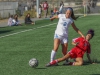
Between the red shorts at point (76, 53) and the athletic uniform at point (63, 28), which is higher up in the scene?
the athletic uniform at point (63, 28)

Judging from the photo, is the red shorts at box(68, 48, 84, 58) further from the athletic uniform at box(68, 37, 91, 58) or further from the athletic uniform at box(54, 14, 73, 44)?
the athletic uniform at box(54, 14, 73, 44)

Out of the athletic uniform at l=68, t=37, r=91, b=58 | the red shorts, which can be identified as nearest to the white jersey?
the athletic uniform at l=68, t=37, r=91, b=58

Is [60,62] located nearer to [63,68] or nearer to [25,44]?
[63,68]

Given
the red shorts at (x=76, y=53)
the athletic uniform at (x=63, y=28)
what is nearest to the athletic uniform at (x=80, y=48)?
the red shorts at (x=76, y=53)

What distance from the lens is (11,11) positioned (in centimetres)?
4569

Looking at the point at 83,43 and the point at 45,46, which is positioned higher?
the point at 83,43

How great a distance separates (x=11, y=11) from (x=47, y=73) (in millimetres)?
36497

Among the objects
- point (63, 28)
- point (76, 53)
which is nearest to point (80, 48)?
point (76, 53)

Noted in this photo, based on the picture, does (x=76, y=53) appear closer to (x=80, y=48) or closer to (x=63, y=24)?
(x=80, y=48)

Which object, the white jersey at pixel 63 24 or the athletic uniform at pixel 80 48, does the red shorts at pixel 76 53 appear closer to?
the athletic uniform at pixel 80 48

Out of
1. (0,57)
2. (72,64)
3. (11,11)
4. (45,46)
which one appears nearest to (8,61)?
(0,57)

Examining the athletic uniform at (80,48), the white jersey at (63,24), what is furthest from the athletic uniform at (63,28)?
the athletic uniform at (80,48)

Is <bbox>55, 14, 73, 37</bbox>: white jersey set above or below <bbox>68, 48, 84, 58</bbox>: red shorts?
Answer: above

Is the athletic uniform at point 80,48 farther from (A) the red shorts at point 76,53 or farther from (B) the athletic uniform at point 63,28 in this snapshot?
(B) the athletic uniform at point 63,28
